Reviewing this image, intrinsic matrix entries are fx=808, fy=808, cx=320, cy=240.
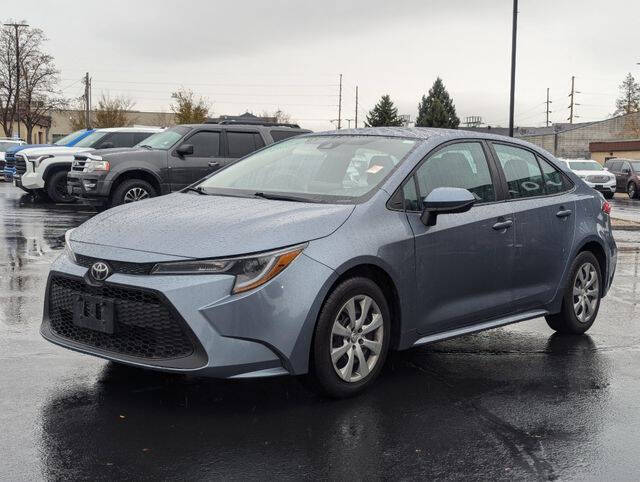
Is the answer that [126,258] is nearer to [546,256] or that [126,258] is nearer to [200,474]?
[200,474]

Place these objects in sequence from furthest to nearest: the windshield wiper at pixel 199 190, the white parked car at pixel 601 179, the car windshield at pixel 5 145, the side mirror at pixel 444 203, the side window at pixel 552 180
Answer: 1. the white parked car at pixel 601 179
2. the car windshield at pixel 5 145
3. the side window at pixel 552 180
4. the windshield wiper at pixel 199 190
5. the side mirror at pixel 444 203

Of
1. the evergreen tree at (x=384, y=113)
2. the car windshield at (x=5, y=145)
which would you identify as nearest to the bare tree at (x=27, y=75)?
the car windshield at (x=5, y=145)

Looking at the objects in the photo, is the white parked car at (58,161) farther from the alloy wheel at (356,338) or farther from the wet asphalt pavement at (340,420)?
the alloy wheel at (356,338)

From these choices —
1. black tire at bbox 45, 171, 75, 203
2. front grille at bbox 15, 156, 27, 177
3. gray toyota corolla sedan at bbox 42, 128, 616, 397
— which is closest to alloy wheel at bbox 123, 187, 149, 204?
black tire at bbox 45, 171, 75, 203

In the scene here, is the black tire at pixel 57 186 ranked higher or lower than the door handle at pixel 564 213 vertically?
lower

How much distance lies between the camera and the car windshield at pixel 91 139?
19.7 m

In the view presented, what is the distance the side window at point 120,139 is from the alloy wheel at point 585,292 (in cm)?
1472

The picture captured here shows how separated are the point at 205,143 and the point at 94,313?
11076 mm

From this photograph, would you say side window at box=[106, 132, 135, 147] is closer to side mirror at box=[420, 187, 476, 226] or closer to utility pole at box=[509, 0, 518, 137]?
utility pole at box=[509, 0, 518, 137]

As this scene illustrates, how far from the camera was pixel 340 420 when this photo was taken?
14.6 feet

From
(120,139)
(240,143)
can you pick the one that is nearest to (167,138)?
(240,143)

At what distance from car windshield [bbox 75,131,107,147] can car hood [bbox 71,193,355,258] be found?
50.2 feet

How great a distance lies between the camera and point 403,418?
4.52 meters

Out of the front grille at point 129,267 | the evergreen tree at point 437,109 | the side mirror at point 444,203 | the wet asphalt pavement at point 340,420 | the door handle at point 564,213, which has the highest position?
the evergreen tree at point 437,109
